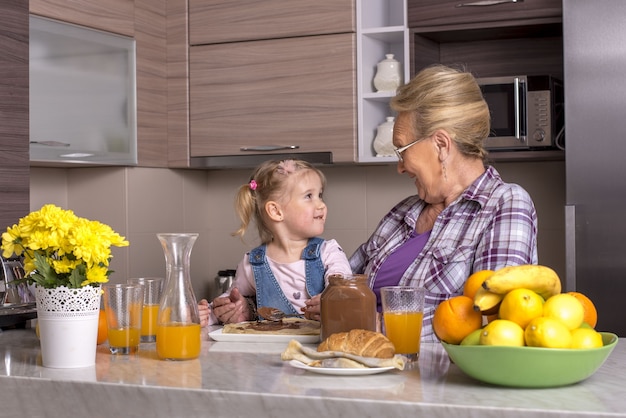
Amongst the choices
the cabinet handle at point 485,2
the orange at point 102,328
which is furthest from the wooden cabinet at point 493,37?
the orange at point 102,328

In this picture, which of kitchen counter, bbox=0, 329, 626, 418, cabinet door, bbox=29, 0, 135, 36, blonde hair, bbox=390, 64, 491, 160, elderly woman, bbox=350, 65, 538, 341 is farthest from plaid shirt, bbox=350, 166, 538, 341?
cabinet door, bbox=29, 0, 135, 36

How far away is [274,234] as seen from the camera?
7.84 feet

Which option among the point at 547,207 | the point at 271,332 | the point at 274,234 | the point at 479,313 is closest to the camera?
the point at 479,313

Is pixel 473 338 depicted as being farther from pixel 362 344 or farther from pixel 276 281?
pixel 276 281

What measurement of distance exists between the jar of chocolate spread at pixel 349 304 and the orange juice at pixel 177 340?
0.24 metres

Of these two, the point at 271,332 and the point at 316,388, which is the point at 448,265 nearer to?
the point at 271,332

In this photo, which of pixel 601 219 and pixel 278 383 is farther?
pixel 601 219

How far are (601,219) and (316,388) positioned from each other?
5.78 ft

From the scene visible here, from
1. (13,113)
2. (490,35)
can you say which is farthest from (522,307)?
(490,35)

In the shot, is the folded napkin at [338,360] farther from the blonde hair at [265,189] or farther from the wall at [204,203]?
the wall at [204,203]

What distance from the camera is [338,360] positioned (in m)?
1.40

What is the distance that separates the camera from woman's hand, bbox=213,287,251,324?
2.11 m

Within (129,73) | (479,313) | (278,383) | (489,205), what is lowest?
(278,383)

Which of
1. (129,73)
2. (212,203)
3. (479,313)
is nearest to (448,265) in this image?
(479,313)
